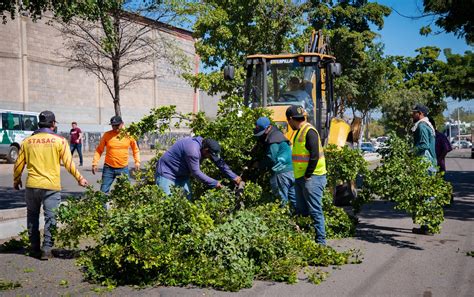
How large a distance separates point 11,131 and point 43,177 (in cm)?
1958

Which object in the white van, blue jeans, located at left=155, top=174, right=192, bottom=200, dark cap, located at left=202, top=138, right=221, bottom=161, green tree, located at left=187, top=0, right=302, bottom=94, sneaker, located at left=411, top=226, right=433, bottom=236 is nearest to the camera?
dark cap, located at left=202, top=138, right=221, bottom=161

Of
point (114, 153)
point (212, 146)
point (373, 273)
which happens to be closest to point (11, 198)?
point (114, 153)

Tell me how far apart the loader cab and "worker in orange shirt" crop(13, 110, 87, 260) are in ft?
16.7

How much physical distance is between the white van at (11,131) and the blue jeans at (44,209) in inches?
752

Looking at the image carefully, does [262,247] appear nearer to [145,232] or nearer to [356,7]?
[145,232]

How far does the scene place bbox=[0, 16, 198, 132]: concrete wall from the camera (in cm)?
3025

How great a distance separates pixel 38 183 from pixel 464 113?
638 feet

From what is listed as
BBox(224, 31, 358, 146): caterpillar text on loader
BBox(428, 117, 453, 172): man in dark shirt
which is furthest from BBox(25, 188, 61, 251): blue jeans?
BBox(428, 117, 453, 172): man in dark shirt

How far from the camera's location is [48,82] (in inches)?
1291

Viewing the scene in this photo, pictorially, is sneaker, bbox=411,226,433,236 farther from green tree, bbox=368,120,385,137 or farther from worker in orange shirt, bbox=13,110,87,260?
green tree, bbox=368,120,385,137

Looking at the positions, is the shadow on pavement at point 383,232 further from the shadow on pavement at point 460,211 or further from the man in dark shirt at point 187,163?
the man in dark shirt at point 187,163

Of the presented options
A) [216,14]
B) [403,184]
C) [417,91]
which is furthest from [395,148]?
[417,91]

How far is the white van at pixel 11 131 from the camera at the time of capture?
80.8 ft

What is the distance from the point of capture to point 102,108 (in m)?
37.0
